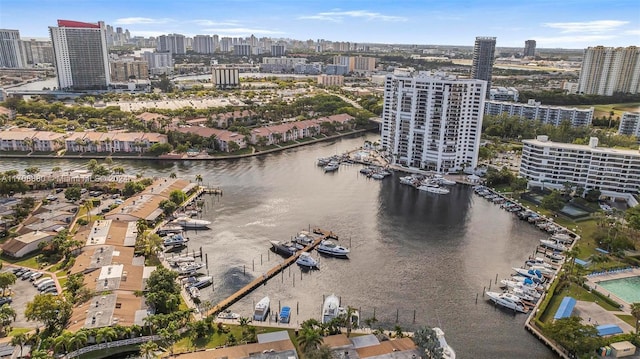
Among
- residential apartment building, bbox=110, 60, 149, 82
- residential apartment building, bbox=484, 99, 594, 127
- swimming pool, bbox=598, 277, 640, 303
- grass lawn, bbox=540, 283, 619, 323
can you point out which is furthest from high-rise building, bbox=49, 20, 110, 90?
swimming pool, bbox=598, 277, 640, 303

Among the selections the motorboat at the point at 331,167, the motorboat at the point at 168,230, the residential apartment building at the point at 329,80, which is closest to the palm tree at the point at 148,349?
the motorboat at the point at 168,230

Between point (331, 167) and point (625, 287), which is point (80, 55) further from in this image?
point (625, 287)

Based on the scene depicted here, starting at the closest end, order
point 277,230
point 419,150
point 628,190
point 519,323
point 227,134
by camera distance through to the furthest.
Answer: point 519,323, point 277,230, point 628,190, point 419,150, point 227,134

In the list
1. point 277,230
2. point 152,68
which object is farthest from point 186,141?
point 152,68

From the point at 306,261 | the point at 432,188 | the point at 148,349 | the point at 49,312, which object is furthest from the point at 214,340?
the point at 432,188

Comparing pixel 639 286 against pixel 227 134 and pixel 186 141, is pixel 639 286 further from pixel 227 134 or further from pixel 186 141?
pixel 186 141
